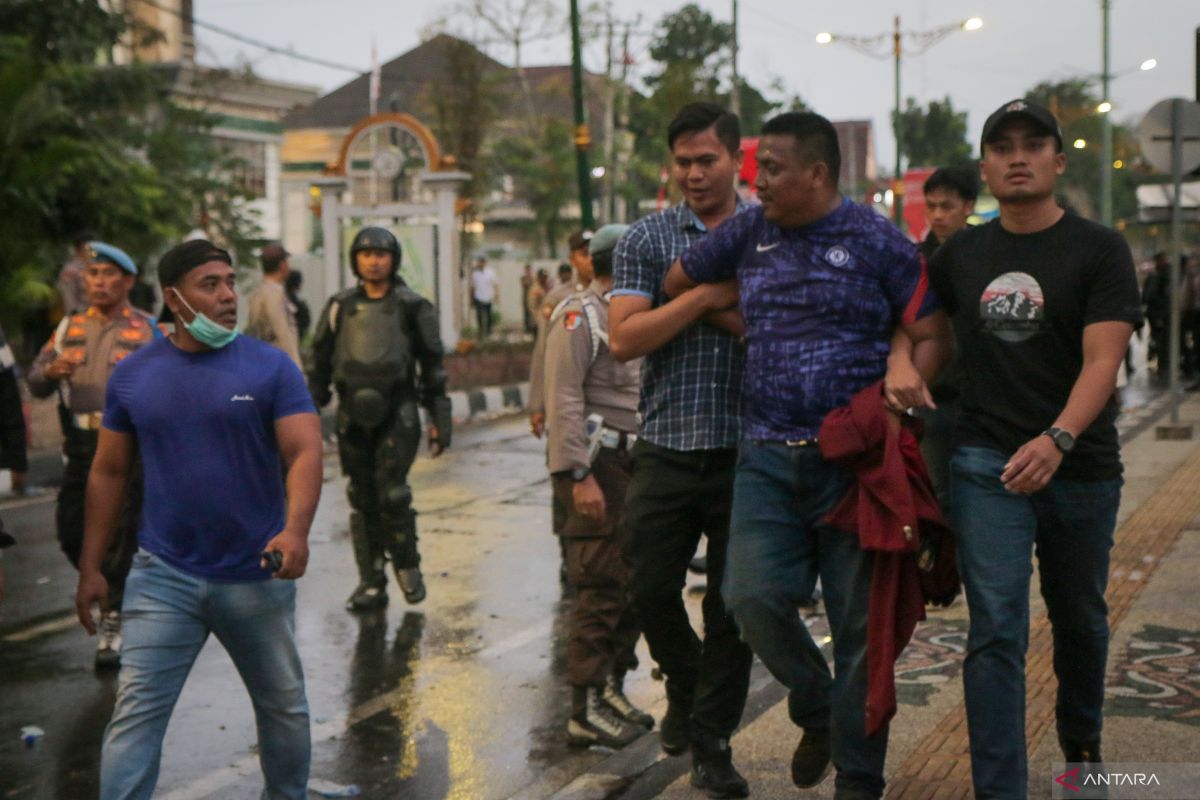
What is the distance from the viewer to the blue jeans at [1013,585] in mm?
4371

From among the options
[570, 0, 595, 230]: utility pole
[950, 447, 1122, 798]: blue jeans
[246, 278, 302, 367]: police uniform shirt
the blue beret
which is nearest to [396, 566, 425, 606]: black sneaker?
the blue beret

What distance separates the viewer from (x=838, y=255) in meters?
4.54

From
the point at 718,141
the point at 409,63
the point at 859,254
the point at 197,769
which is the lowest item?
the point at 197,769

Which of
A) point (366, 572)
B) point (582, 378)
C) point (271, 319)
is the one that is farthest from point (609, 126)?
point (582, 378)

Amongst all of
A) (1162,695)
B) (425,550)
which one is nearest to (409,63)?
(425,550)

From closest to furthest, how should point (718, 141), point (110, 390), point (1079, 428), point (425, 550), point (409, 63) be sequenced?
point (1079, 428), point (110, 390), point (718, 141), point (425, 550), point (409, 63)

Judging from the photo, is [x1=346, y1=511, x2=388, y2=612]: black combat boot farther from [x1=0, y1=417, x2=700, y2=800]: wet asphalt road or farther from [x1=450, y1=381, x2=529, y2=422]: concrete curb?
[x1=450, y1=381, x2=529, y2=422]: concrete curb

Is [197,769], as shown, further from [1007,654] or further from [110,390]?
[1007,654]

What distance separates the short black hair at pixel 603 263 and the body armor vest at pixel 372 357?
2.33 meters

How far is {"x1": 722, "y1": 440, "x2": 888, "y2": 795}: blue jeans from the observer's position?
4.49m

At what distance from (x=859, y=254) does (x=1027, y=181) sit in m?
0.47

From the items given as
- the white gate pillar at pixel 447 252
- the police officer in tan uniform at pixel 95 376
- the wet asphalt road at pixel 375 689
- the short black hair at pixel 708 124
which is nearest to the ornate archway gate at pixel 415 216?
the white gate pillar at pixel 447 252

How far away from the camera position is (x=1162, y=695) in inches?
234

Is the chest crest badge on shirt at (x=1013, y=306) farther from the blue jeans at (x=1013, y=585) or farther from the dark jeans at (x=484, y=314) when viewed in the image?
the dark jeans at (x=484, y=314)
